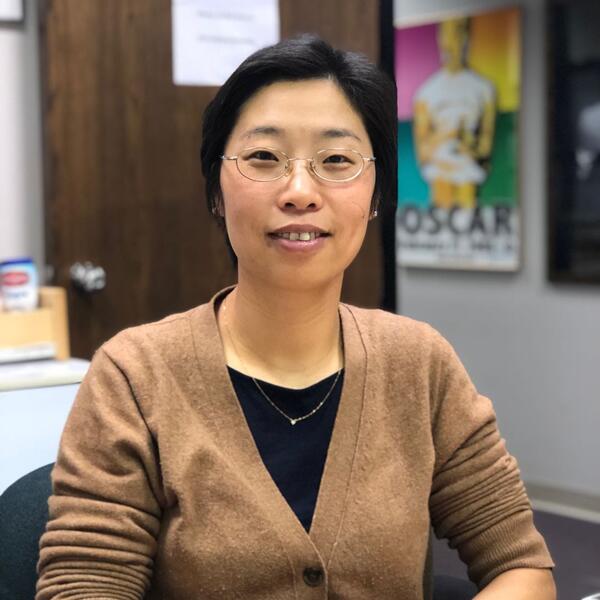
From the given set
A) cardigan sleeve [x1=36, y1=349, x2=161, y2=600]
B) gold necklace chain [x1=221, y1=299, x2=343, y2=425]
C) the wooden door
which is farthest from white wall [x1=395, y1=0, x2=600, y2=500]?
cardigan sleeve [x1=36, y1=349, x2=161, y2=600]

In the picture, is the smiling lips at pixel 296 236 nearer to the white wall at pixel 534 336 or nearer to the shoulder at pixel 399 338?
the shoulder at pixel 399 338

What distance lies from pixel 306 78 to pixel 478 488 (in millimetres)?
576

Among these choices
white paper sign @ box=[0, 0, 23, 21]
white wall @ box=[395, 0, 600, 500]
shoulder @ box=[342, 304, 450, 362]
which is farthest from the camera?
white wall @ box=[395, 0, 600, 500]

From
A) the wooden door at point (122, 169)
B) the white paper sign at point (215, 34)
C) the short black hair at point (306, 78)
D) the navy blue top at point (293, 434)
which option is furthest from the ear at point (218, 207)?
the white paper sign at point (215, 34)

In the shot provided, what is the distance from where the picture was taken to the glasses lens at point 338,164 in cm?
123

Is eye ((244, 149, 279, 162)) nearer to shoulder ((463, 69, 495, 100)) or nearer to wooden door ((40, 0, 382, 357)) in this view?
wooden door ((40, 0, 382, 357))

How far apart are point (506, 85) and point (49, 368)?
99.4 inches

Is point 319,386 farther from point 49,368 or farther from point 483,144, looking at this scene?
point 483,144

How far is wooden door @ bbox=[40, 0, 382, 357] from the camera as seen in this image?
2.29m

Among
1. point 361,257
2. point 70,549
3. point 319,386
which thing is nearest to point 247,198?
point 319,386

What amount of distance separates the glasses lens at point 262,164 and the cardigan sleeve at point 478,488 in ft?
1.18

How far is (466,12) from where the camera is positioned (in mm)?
3973

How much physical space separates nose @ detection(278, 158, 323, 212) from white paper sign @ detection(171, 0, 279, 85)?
1273 mm

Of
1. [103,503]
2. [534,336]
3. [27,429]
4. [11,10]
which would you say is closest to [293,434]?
[103,503]
